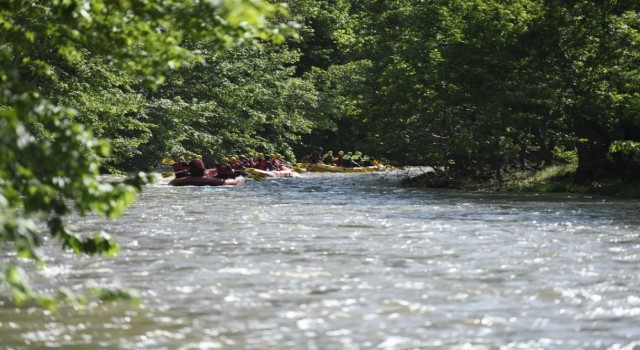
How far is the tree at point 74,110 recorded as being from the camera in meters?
5.01

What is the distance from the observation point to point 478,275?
1149cm

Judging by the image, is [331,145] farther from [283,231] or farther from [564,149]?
[283,231]

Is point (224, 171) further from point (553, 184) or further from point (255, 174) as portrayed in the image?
point (553, 184)

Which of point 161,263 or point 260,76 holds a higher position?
point 260,76

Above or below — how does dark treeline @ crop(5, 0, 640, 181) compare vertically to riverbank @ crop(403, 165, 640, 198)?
above

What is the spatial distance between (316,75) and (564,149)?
22.5 metres

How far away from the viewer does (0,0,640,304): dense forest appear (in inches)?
263

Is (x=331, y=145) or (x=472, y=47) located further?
(x=331, y=145)

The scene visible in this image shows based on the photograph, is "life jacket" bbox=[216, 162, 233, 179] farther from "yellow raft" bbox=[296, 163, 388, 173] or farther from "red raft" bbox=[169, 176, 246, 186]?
"yellow raft" bbox=[296, 163, 388, 173]

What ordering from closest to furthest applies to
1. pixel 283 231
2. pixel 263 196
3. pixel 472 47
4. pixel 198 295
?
pixel 198 295, pixel 283 231, pixel 263 196, pixel 472 47

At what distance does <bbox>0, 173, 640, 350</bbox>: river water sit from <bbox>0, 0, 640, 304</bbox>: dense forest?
1679 millimetres

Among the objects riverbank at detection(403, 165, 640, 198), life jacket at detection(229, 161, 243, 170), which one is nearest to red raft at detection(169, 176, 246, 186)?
life jacket at detection(229, 161, 243, 170)

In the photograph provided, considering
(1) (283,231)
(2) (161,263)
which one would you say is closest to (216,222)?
(1) (283,231)

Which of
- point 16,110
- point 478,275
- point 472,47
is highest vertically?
point 472,47
